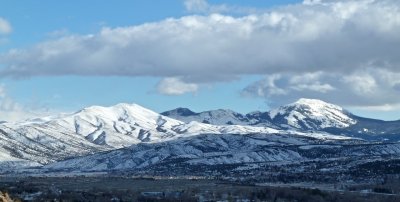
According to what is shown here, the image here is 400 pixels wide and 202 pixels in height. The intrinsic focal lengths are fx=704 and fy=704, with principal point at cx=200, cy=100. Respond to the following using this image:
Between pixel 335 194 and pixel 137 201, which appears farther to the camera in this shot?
pixel 335 194

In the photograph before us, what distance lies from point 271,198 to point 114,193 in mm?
32560

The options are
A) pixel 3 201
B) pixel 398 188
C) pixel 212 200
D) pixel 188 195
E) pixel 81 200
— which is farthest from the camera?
pixel 398 188

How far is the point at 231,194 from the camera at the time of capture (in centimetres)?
15025

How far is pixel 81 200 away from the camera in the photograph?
417 feet

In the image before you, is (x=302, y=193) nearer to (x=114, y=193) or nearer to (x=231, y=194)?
(x=231, y=194)

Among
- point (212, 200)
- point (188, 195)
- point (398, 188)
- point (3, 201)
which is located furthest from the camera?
point (398, 188)

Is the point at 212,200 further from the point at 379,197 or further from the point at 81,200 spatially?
the point at 379,197

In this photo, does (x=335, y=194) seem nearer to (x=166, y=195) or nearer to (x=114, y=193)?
(x=166, y=195)

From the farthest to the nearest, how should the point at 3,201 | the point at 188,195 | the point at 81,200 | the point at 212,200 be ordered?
the point at 188,195, the point at 212,200, the point at 81,200, the point at 3,201

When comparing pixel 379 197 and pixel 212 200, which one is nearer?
pixel 212 200

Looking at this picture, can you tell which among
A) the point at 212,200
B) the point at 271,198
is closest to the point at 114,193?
the point at 212,200

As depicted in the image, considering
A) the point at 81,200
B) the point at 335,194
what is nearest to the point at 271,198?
the point at 335,194

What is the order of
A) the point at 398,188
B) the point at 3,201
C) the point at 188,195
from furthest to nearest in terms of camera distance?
the point at 398,188 < the point at 188,195 < the point at 3,201

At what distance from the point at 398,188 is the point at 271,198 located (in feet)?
153
